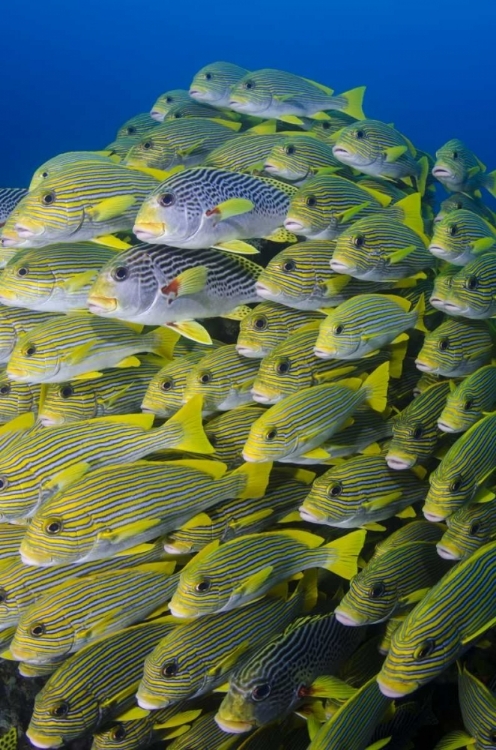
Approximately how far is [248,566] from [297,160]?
8.85ft

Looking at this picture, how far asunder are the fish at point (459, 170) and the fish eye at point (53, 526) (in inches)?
148

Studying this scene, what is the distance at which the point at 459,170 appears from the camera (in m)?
4.60

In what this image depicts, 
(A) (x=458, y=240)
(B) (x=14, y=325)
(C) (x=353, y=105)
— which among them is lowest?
(B) (x=14, y=325)

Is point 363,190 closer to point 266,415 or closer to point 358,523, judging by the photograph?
Result: point 266,415

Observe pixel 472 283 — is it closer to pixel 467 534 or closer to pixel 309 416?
pixel 309 416

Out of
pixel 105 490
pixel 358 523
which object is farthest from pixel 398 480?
pixel 105 490

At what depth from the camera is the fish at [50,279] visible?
3412 mm

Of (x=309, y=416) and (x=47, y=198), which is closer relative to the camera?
(x=309, y=416)

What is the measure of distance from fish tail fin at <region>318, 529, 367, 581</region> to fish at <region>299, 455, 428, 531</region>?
4.4 inches

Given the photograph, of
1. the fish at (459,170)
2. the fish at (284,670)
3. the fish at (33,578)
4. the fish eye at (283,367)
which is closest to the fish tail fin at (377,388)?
the fish eye at (283,367)

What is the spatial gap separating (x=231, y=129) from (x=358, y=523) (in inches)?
139

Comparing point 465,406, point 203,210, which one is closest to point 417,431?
point 465,406

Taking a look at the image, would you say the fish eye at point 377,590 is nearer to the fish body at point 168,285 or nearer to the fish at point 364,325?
the fish at point 364,325

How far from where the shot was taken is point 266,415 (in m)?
3.02
